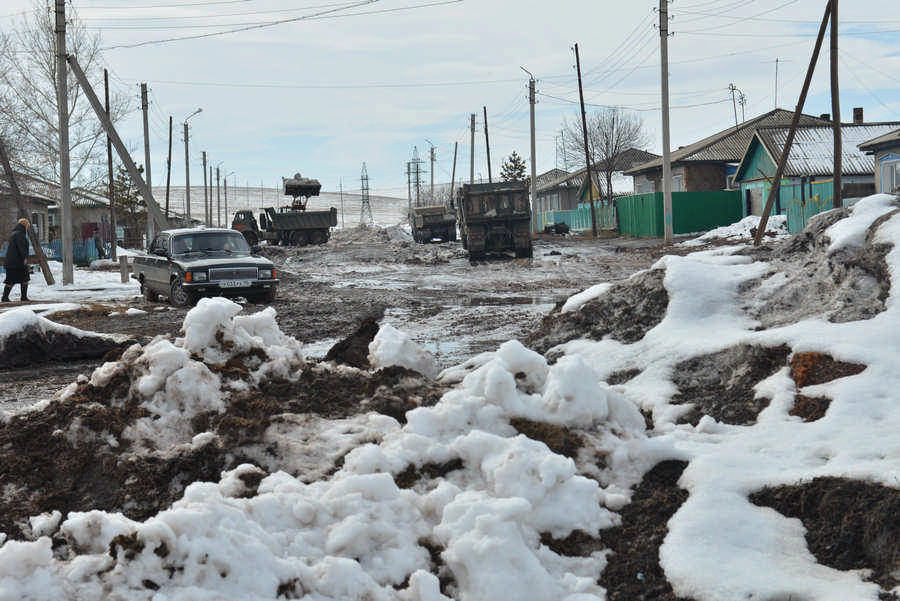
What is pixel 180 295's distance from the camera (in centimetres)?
1477

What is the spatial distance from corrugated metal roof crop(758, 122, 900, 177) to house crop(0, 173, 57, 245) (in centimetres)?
2984

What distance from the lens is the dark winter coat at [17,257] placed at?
16.8 meters

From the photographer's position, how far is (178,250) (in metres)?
15.5

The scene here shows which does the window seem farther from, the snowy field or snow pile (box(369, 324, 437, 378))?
snow pile (box(369, 324, 437, 378))

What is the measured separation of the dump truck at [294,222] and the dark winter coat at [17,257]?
2981cm

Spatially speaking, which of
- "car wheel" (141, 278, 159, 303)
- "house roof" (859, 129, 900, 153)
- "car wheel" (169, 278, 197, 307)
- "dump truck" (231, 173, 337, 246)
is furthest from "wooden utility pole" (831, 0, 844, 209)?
"dump truck" (231, 173, 337, 246)

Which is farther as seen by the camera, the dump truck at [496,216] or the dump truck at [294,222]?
the dump truck at [294,222]

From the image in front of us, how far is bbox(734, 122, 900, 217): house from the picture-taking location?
34.4m

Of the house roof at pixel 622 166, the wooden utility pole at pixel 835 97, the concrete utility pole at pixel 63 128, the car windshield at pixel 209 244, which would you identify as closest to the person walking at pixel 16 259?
the car windshield at pixel 209 244

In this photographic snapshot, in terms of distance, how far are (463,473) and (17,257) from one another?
615 inches

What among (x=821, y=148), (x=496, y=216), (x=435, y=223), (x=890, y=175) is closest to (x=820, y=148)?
(x=821, y=148)

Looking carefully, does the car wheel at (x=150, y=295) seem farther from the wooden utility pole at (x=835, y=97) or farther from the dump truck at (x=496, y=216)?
the wooden utility pole at (x=835, y=97)

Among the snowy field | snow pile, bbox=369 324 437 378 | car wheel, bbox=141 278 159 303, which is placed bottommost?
the snowy field

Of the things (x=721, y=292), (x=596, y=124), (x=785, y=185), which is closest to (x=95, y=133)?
(x=785, y=185)
